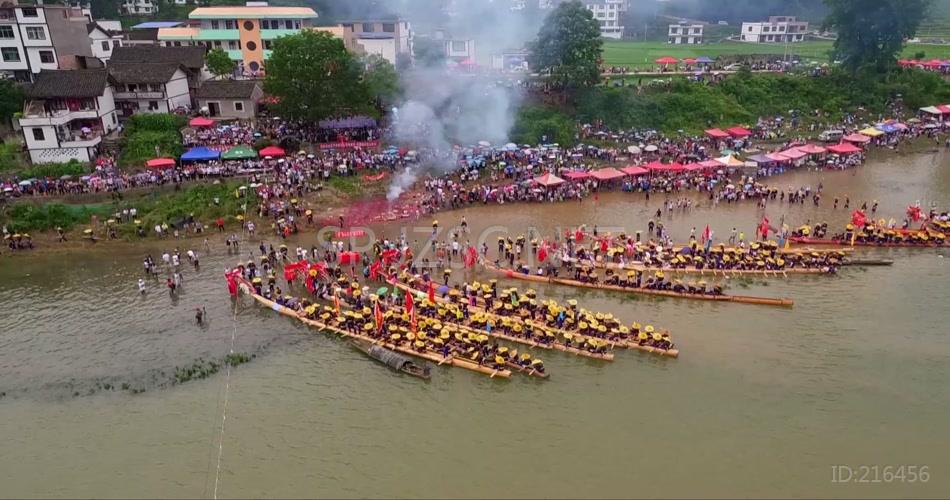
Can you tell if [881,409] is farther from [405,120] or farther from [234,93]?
[234,93]

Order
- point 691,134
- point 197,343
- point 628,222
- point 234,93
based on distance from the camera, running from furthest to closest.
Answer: point 691,134, point 234,93, point 628,222, point 197,343

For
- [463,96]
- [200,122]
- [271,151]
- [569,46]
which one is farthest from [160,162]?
[569,46]

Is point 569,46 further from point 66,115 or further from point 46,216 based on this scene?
point 46,216

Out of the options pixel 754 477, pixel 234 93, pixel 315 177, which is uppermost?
pixel 234 93

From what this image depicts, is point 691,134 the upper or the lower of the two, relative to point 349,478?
upper

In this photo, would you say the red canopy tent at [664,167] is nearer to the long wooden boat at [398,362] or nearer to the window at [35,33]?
the long wooden boat at [398,362]

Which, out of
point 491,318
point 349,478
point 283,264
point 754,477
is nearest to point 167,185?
point 283,264

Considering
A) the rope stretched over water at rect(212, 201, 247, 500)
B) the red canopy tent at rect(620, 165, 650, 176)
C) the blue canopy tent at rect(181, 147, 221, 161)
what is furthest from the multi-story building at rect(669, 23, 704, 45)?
the rope stretched over water at rect(212, 201, 247, 500)

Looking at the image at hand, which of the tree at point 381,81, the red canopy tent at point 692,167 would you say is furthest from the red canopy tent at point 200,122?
the red canopy tent at point 692,167
